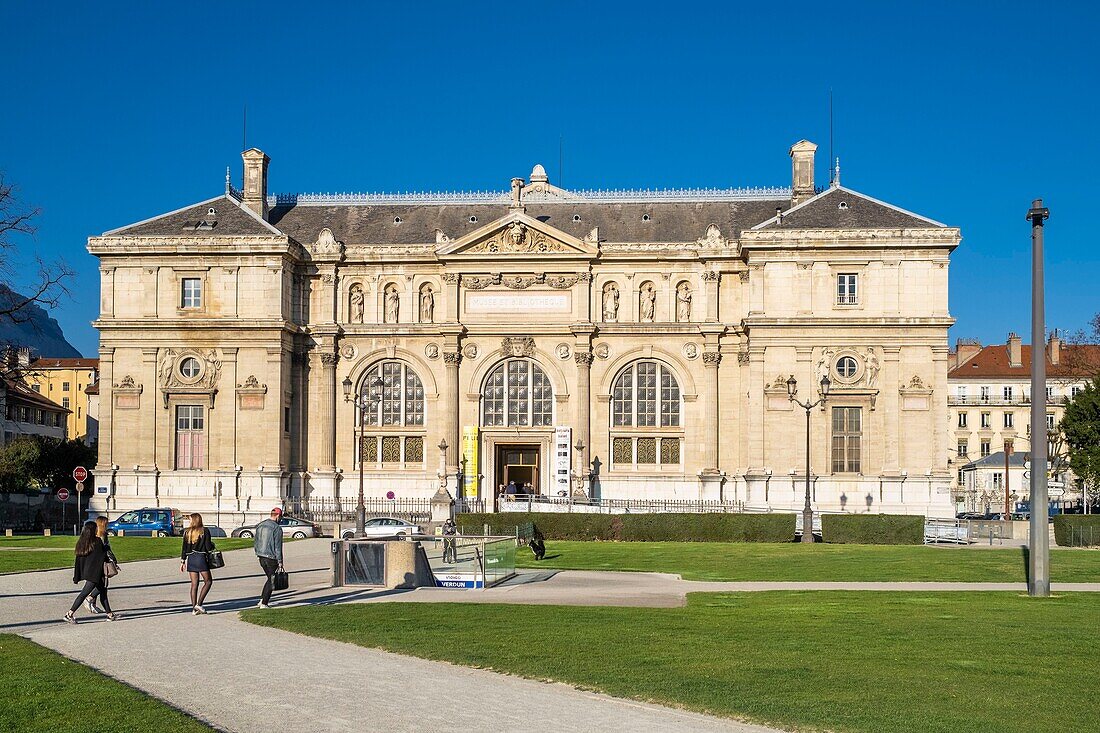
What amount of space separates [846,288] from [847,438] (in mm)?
7331

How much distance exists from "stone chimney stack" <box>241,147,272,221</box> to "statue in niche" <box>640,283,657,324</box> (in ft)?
69.8

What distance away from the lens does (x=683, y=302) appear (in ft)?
212

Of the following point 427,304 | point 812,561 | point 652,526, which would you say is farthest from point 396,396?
point 812,561

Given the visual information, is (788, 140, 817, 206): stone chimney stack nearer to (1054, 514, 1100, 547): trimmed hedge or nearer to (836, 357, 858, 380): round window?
(836, 357, 858, 380): round window

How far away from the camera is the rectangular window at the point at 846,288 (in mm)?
61250

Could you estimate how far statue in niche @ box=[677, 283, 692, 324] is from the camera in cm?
6462

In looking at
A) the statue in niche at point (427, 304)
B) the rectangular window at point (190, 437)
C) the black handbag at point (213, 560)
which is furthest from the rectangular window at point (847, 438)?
the black handbag at point (213, 560)

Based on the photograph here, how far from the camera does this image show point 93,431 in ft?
421

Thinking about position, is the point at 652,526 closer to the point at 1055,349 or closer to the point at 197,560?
the point at 197,560

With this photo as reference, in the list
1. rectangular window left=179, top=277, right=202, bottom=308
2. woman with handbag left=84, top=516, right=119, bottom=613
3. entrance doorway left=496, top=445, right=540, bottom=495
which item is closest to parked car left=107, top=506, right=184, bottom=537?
rectangular window left=179, top=277, right=202, bottom=308

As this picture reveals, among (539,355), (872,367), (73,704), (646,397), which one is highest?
(539,355)

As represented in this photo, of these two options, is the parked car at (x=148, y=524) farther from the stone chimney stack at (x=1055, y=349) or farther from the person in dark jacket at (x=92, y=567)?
the stone chimney stack at (x=1055, y=349)

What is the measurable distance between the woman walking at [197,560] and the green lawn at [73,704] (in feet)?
20.5

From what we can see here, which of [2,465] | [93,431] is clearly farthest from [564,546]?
[93,431]
